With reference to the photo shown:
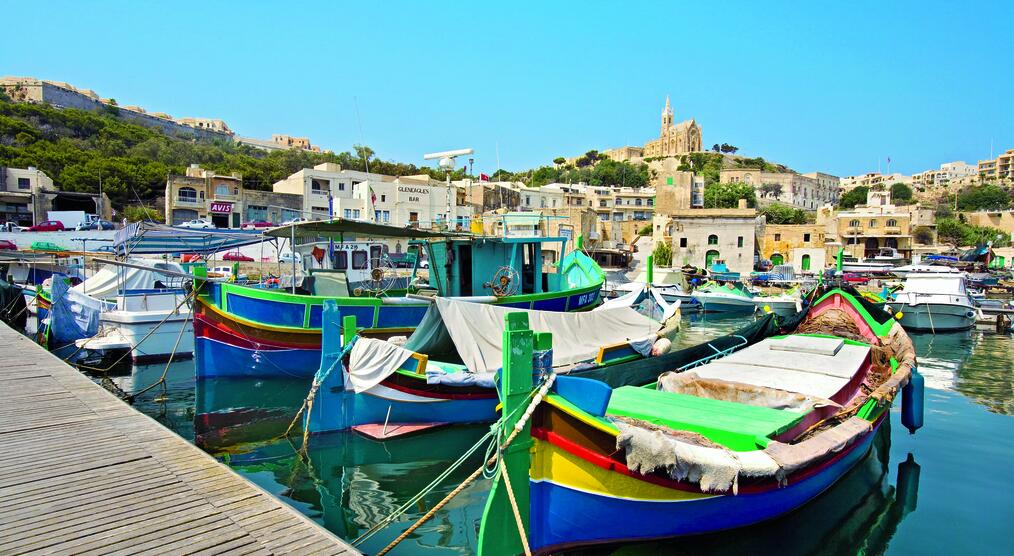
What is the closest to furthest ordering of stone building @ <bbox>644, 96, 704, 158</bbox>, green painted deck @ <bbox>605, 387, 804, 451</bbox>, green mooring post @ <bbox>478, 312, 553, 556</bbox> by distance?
green mooring post @ <bbox>478, 312, 553, 556</bbox>, green painted deck @ <bbox>605, 387, 804, 451</bbox>, stone building @ <bbox>644, 96, 704, 158</bbox>

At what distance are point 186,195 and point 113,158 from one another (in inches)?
607

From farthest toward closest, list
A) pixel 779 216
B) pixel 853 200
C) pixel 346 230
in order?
pixel 853 200 → pixel 779 216 → pixel 346 230

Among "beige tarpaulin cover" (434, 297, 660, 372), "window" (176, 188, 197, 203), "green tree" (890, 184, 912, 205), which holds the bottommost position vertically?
"beige tarpaulin cover" (434, 297, 660, 372)

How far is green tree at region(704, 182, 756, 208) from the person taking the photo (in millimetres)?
73562

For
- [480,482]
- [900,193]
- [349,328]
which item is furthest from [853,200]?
[349,328]

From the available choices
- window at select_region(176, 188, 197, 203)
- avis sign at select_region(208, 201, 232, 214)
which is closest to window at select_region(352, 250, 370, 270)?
avis sign at select_region(208, 201, 232, 214)

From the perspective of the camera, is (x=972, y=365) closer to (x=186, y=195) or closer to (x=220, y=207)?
(x=220, y=207)

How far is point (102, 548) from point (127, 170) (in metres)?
60.2

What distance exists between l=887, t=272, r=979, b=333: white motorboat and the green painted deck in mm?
21773

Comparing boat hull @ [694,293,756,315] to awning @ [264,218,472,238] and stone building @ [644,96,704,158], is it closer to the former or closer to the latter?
awning @ [264,218,472,238]

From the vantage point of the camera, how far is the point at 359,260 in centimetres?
1962

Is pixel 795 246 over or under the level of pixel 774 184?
under

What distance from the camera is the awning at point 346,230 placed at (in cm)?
1453

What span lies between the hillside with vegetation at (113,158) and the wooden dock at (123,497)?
123 feet
